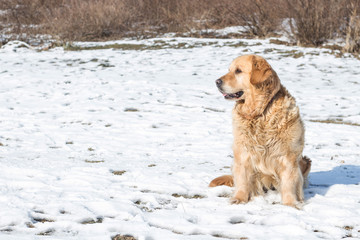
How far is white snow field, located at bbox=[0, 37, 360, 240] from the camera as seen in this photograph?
3.19 m

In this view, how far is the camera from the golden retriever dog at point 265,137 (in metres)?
3.65

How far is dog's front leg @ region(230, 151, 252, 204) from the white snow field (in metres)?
0.11

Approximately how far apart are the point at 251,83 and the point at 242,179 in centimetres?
81

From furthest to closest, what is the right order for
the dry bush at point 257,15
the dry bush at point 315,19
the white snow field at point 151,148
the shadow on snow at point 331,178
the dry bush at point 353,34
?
the dry bush at point 257,15, the dry bush at point 315,19, the dry bush at point 353,34, the shadow on snow at point 331,178, the white snow field at point 151,148

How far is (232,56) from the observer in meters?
13.1

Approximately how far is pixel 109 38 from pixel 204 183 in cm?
1355

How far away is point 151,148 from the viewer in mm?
5938

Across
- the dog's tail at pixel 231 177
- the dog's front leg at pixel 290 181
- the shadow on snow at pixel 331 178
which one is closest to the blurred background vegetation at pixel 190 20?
the shadow on snow at pixel 331 178

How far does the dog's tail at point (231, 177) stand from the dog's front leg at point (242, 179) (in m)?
0.31

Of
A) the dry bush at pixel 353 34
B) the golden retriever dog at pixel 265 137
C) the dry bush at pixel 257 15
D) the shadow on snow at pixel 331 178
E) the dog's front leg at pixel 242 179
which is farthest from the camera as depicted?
the dry bush at pixel 257 15

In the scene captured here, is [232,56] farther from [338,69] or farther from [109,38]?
[109,38]

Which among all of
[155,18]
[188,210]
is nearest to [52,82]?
[188,210]

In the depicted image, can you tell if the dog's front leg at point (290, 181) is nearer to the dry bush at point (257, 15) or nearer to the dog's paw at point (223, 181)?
the dog's paw at point (223, 181)

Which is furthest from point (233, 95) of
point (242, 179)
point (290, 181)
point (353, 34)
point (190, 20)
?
point (190, 20)
